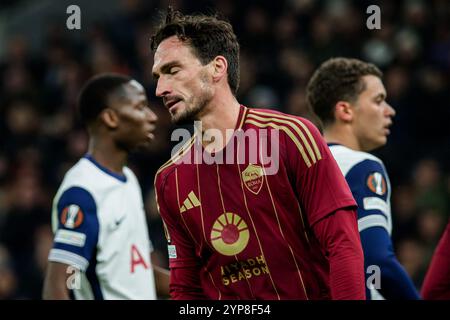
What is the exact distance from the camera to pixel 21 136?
10.6m

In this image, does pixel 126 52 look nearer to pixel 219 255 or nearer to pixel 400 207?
pixel 400 207

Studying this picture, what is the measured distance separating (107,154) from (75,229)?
652mm

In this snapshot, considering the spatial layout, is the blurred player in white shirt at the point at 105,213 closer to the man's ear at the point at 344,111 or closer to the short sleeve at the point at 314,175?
the man's ear at the point at 344,111

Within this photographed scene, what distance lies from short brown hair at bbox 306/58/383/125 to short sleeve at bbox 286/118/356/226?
1411 millimetres

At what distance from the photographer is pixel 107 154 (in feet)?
17.7

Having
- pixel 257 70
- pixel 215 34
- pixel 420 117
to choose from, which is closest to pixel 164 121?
pixel 257 70

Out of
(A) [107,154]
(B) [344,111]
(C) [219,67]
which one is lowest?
(A) [107,154]

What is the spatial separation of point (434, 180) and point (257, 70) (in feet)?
8.50

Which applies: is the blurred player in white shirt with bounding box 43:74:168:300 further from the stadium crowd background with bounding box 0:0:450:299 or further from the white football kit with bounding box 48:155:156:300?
the stadium crowd background with bounding box 0:0:450:299

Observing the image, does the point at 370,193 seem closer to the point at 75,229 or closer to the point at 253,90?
the point at 75,229

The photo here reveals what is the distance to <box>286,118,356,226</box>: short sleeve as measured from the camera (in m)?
3.39

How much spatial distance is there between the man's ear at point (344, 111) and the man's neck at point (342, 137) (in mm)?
49

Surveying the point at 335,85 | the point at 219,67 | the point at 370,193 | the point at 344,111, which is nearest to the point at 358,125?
the point at 344,111

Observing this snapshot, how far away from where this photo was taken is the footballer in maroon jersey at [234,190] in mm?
3469
